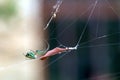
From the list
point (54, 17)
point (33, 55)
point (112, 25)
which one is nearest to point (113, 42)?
point (112, 25)

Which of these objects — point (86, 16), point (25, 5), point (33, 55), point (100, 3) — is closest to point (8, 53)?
point (25, 5)

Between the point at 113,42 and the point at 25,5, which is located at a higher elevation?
the point at 25,5

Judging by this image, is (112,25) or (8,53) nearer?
(112,25)

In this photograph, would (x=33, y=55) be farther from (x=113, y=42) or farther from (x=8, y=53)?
(x=8, y=53)

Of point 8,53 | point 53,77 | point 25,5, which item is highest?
point 25,5

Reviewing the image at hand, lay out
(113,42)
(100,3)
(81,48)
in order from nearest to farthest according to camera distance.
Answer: (100,3), (113,42), (81,48)

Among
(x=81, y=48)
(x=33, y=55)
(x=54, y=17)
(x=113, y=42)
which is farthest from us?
(x=81, y=48)
